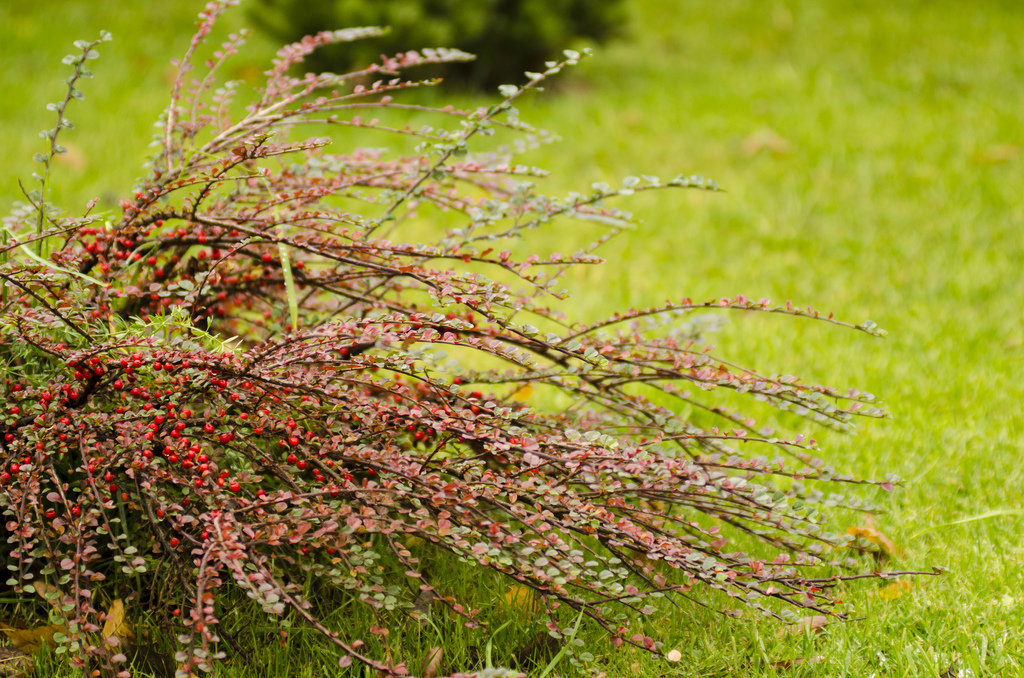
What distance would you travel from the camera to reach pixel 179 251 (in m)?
2.21

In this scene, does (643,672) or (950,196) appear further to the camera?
(950,196)

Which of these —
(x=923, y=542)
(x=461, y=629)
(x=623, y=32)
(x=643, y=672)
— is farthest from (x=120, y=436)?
(x=623, y=32)

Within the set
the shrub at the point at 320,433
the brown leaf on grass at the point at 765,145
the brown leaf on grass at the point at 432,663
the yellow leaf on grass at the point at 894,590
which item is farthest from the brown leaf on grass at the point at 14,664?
the brown leaf on grass at the point at 765,145

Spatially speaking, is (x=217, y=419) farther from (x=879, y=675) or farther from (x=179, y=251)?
(x=879, y=675)

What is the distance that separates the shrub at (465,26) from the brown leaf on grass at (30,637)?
4.88 meters

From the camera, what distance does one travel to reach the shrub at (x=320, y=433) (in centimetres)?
164

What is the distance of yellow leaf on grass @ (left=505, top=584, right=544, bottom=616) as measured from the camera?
76.2 inches

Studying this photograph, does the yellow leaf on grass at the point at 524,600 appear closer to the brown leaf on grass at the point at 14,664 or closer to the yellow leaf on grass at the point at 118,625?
the yellow leaf on grass at the point at 118,625

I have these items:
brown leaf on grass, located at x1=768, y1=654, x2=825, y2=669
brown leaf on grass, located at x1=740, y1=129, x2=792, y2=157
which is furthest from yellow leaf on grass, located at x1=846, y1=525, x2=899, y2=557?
brown leaf on grass, located at x1=740, y1=129, x2=792, y2=157

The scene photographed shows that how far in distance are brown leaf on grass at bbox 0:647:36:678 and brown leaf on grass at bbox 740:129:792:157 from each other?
469 centimetres

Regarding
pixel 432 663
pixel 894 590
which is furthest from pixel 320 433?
pixel 894 590

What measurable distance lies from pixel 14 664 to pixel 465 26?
5.15m

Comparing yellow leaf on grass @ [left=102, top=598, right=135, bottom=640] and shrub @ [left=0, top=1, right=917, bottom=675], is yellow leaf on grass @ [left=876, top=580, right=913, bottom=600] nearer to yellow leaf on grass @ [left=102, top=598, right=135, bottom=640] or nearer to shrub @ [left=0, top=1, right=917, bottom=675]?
shrub @ [left=0, top=1, right=917, bottom=675]

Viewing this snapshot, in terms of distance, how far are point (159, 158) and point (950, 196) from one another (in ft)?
13.6
